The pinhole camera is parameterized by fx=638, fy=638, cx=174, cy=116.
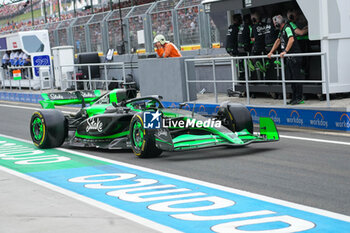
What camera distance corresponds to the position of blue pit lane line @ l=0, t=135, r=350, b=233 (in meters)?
5.99

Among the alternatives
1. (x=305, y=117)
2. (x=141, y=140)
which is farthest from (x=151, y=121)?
(x=305, y=117)

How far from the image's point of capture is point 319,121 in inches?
507

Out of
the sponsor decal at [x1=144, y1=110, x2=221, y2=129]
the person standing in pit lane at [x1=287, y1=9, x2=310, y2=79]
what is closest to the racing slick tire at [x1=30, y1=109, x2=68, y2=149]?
the sponsor decal at [x1=144, y1=110, x2=221, y2=129]

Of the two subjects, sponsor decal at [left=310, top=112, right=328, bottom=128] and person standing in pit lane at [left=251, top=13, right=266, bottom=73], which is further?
person standing in pit lane at [left=251, top=13, right=266, bottom=73]

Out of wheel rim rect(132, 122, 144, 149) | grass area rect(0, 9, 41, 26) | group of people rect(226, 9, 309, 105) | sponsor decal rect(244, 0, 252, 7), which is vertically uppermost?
grass area rect(0, 9, 41, 26)

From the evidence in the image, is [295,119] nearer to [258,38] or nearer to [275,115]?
[275,115]

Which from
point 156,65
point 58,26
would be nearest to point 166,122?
point 156,65

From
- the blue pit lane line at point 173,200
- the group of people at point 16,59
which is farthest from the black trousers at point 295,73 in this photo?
the group of people at point 16,59

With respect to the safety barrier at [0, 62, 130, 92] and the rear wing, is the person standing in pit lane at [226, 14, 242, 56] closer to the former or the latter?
the rear wing

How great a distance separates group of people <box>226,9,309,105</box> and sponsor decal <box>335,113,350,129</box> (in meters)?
1.72

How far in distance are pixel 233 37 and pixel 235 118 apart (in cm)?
710

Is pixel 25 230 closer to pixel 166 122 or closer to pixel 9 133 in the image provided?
pixel 166 122

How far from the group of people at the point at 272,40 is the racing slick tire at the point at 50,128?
4.98 metres

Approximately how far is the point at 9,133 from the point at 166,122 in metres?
6.63
